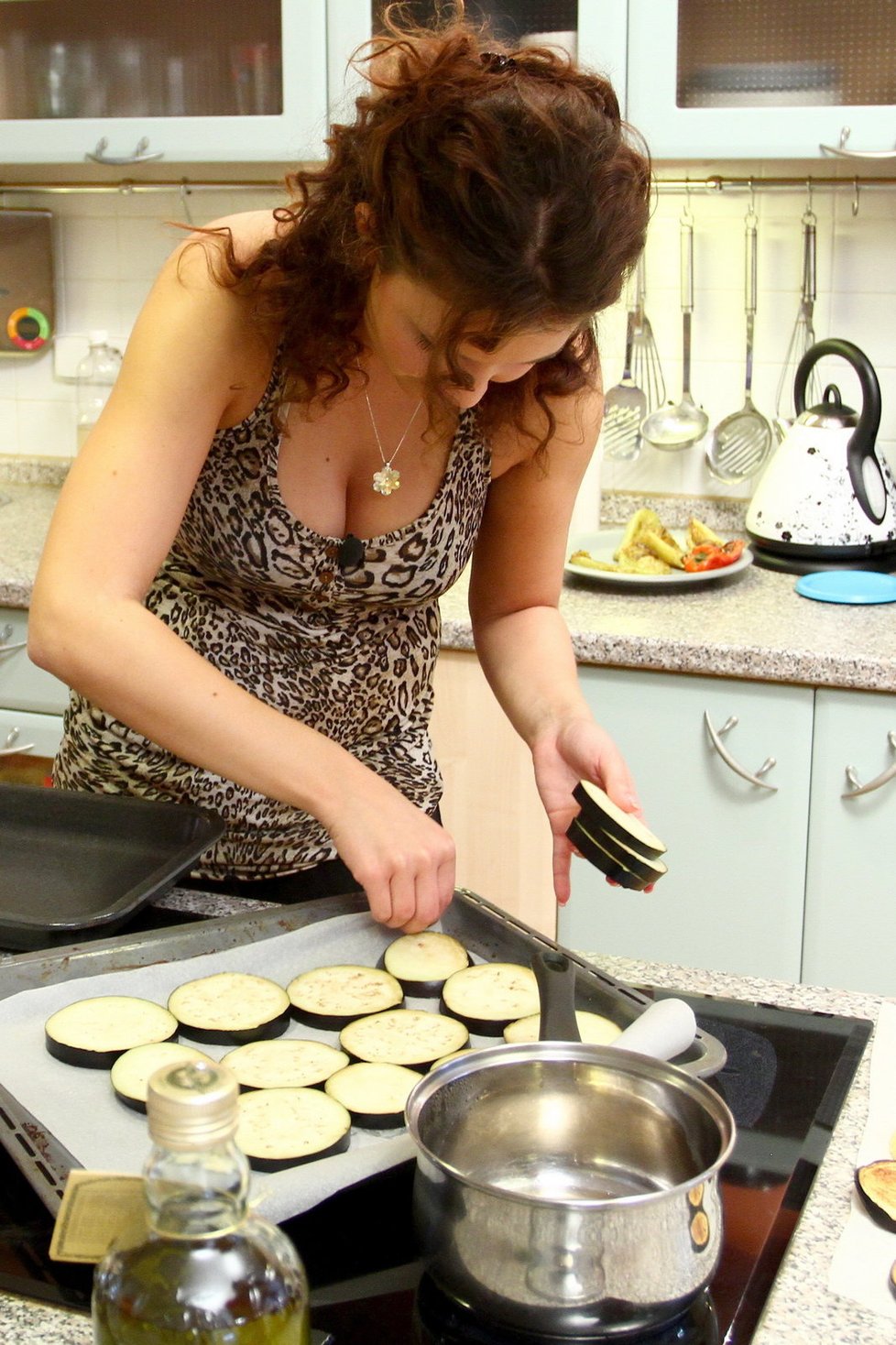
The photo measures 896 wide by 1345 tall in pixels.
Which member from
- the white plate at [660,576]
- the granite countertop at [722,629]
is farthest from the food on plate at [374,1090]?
the white plate at [660,576]

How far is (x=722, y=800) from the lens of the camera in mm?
2088

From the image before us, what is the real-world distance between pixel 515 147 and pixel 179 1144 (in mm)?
703

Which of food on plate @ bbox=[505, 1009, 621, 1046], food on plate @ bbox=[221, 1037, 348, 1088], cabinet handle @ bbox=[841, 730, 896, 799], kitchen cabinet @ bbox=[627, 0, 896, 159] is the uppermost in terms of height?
kitchen cabinet @ bbox=[627, 0, 896, 159]

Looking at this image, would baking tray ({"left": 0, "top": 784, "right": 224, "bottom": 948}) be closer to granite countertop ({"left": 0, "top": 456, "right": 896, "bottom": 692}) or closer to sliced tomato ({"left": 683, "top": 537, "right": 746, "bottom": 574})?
granite countertop ({"left": 0, "top": 456, "right": 896, "bottom": 692})

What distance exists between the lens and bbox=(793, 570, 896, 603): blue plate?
2.19 meters

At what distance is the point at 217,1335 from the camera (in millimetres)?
518

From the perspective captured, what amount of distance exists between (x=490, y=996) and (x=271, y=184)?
6.86ft

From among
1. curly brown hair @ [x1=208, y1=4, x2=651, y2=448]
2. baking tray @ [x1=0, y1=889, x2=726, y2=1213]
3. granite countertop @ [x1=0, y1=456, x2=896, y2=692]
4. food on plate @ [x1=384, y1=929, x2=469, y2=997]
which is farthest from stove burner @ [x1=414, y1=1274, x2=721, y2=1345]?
granite countertop @ [x1=0, y1=456, x2=896, y2=692]

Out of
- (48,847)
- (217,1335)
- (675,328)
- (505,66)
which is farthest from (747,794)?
(217,1335)

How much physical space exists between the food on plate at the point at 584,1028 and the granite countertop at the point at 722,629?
3.54 feet

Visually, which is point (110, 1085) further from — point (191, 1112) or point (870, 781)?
point (870, 781)

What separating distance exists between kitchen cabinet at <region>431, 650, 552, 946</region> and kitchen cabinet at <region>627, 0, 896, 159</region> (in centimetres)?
87

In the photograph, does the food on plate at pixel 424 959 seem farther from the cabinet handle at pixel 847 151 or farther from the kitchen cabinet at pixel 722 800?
the cabinet handle at pixel 847 151

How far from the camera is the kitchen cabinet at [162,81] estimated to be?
231 centimetres
